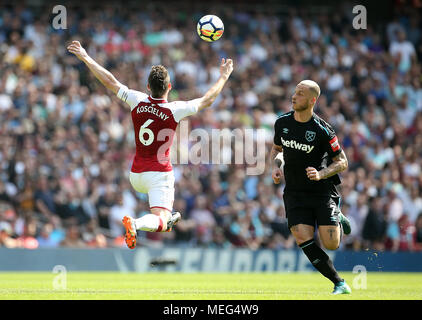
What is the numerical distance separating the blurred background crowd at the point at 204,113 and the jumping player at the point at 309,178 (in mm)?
8919

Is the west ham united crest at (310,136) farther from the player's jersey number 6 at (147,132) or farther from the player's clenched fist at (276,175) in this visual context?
the player's jersey number 6 at (147,132)

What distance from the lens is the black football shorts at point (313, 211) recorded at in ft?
34.8

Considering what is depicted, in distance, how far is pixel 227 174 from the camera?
69.6ft

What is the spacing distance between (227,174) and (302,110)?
34.8 feet

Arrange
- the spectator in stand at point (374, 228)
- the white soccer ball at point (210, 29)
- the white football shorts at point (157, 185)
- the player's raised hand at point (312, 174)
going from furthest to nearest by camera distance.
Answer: the spectator in stand at point (374, 228) < the white soccer ball at point (210, 29) < the white football shorts at point (157, 185) < the player's raised hand at point (312, 174)

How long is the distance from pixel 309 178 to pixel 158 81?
2.44 metres

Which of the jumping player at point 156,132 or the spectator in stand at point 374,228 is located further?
the spectator in stand at point 374,228

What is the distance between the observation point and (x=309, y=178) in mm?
10461

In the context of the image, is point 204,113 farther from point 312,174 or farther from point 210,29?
point 312,174

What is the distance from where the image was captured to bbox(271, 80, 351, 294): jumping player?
414 inches

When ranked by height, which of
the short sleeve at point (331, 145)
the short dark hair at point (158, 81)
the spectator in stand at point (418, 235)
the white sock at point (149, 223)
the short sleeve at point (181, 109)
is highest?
the short dark hair at point (158, 81)

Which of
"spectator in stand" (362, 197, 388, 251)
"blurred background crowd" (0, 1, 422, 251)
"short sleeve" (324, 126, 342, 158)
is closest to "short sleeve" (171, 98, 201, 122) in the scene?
"short sleeve" (324, 126, 342, 158)

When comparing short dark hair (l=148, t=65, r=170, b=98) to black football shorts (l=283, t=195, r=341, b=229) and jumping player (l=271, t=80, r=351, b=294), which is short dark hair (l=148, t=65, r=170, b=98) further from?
black football shorts (l=283, t=195, r=341, b=229)

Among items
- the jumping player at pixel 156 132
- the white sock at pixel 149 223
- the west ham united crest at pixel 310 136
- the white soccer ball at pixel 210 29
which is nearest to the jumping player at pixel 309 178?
the west ham united crest at pixel 310 136
